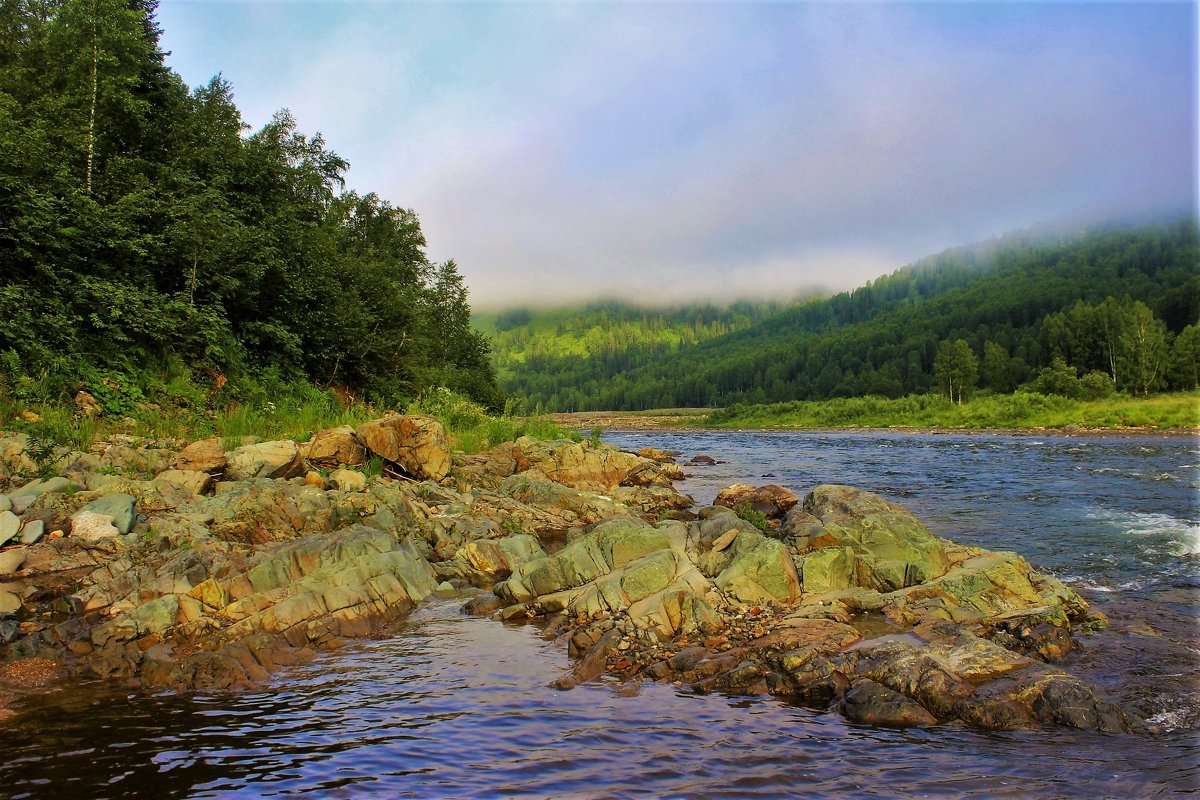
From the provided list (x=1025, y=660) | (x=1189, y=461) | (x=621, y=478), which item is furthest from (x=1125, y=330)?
(x=1025, y=660)

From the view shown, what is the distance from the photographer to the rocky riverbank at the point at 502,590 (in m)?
8.16

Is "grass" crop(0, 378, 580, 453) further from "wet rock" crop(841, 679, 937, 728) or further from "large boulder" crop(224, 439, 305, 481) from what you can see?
"wet rock" crop(841, 679, 937, 728)

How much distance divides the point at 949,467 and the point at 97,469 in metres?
39.5

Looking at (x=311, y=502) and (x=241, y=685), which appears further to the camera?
(x=311, y=502)

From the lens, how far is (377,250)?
4122cm

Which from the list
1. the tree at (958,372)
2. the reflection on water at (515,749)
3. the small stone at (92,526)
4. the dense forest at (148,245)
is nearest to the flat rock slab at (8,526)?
the small stone at (92,526)

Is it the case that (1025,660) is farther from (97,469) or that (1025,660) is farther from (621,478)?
(621,478)

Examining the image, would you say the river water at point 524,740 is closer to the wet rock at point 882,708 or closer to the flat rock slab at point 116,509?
the wet rock at point 882,708

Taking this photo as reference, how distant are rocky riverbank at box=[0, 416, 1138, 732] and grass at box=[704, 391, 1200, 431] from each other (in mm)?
72337

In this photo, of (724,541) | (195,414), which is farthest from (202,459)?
(724,541)

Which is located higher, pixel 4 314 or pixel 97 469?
pixel 4 314

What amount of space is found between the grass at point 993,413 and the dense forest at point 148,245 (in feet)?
250

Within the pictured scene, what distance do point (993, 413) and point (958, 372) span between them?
125 ft

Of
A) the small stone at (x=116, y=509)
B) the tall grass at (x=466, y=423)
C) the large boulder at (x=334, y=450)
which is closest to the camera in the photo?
the small stone at (x=116, y=509)
